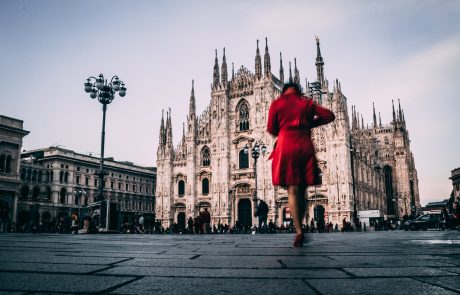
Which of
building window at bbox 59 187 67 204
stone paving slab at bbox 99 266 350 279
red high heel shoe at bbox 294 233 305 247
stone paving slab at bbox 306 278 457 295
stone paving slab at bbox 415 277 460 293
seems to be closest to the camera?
stone paving slab at bbox 306 278 457 295

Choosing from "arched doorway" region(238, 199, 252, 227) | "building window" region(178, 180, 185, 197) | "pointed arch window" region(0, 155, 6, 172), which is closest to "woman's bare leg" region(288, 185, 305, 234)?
"arched doorway" region(238, 199, 252, 227)

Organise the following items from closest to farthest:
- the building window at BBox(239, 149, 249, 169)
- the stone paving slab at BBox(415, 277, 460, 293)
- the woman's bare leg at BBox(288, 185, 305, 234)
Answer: the stone paving slab at BBox(415, 277, 460, 293), the woman's bare leg at BBox(288, 185, 305, 234), the building window at BBox(239, 149, 249, 169)

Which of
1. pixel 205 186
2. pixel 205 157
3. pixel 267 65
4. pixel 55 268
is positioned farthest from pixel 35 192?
pixel 55 268

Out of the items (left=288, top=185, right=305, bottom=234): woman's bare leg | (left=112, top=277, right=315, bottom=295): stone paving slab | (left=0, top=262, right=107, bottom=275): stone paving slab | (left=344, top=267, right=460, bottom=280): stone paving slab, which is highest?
(left=288, top=185, right=305, bottom=234): woman's bare leg

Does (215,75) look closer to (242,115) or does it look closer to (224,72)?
(224,72)

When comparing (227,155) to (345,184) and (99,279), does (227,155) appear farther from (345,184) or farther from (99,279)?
(99,279)

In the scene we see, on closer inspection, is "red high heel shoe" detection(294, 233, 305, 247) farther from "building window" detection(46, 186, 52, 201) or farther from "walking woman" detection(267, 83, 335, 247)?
"building window" detection(46, 186, 52, 201)

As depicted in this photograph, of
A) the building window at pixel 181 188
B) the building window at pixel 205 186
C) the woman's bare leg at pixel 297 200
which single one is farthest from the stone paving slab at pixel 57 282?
the building window at pixel 181 188

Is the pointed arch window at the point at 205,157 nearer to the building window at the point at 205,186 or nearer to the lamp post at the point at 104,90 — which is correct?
the building window at the point at 205,186

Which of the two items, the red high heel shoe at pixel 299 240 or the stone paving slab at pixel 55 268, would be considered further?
the red high heel shoe at pixel 299 240

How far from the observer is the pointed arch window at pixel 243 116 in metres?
38.6

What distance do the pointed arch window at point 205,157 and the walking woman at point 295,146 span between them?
3551 centimetres

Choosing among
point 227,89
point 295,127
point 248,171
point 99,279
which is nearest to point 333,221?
point 248,171

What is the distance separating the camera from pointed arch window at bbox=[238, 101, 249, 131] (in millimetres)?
38634
